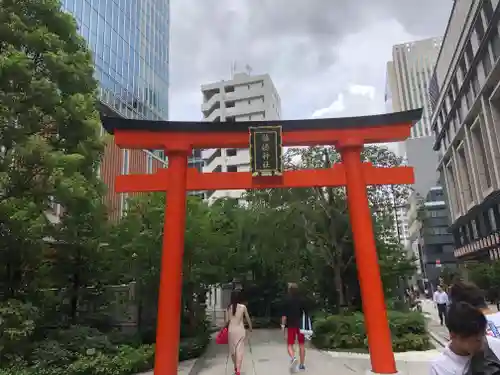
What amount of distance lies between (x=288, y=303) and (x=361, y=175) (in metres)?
3.23

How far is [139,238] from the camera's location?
11.2m

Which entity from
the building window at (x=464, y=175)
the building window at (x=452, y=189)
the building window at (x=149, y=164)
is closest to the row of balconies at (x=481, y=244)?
the building window at (x=452, y=189)

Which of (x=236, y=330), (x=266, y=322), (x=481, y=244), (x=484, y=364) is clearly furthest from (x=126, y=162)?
(x=481, y=244)

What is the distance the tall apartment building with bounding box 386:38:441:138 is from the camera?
106875mm

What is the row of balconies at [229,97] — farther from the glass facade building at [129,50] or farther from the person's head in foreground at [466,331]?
the person's head in foreground at [466,331]

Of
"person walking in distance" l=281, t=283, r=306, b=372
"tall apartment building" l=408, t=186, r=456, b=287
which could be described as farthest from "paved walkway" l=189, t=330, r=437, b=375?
"tall apartment building" l=408, t=186, r=456, b=287

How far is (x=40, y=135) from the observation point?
9477 mm

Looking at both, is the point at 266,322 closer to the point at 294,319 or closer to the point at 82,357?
the point at 294,319

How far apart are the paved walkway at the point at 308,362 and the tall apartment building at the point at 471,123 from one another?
23282 mm

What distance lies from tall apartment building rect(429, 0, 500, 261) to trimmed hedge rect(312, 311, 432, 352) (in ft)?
69.9

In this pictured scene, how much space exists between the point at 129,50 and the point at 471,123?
100.0 ft

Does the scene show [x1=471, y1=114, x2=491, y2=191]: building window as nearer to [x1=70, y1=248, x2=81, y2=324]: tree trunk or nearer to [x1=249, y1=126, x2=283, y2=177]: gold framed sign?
[x1=249, y1=126, x2=283, y2=177]: gold framed sign

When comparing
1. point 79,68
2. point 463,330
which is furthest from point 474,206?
point 463,330

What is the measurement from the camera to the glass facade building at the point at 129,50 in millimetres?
31109
